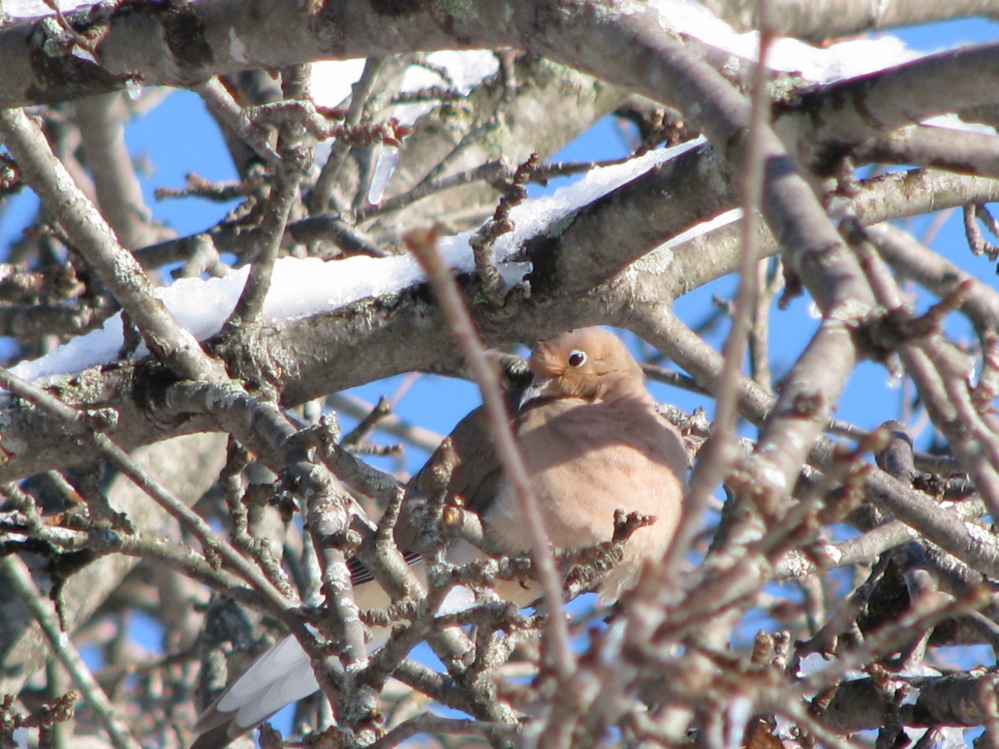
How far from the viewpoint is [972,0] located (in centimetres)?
558

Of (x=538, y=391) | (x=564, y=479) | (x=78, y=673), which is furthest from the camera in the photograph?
(x=538, y=391)

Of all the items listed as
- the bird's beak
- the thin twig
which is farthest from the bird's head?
the thin twig

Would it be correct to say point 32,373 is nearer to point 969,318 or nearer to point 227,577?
point 227,577

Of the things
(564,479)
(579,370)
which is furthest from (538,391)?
(564,479)

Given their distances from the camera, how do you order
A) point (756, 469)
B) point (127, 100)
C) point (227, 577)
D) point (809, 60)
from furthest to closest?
point (127, 100) → point (809, 60) → point (227, 577) → point (756, 469)

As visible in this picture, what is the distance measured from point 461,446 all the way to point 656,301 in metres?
1.36

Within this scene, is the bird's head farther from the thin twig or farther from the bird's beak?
the thin twig

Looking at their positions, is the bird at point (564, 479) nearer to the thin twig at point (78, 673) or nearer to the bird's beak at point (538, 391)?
the bird's beak at point (538, 391)

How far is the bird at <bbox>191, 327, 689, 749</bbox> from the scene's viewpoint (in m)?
3.71

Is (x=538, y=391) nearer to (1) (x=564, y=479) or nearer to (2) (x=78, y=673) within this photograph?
(1) (x=564, y=479)

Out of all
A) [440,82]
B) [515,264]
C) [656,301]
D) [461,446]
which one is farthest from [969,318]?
[440,82]

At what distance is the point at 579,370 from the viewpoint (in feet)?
14.6

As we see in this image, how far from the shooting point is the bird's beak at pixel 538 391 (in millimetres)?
4395

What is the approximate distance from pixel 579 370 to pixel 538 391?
0.61 ft
